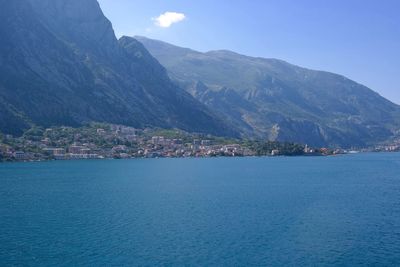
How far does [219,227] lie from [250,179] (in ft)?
213

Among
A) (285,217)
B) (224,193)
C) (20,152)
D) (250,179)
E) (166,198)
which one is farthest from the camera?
(20,152)

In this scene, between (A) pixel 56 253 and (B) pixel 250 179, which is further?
(B) pixel 250 179

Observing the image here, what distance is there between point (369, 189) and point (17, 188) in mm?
70076

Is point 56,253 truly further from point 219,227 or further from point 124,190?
point 124,190

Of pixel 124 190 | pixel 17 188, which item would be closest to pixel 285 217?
pixel 124 190

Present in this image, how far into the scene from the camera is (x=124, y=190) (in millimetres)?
100125

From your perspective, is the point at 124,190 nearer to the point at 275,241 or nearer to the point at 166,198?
the point at 166,198

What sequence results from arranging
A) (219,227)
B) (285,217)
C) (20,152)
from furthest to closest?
(20,152) → (285,217) → (219,227)

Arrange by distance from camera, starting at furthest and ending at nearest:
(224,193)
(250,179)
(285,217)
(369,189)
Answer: (250,179) < (369,189) < (224,193) < (285,217)

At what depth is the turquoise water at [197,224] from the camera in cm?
4812

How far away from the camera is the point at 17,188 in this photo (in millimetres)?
99250

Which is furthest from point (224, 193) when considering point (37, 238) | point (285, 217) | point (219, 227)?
point (37, 238)

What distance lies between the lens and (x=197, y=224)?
6375 cm

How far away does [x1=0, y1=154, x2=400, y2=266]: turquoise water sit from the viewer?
158ft
